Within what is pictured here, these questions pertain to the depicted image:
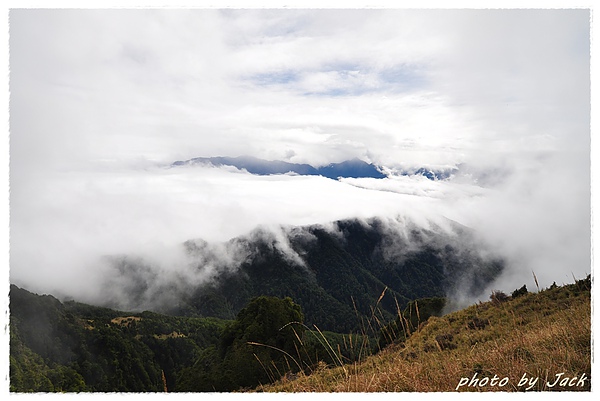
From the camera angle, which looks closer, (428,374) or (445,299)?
(428,374)

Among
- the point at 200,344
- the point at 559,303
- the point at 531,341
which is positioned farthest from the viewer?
the point at 200,344

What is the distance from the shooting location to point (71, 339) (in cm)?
5762

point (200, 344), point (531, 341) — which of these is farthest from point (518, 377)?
point (200, 344)
